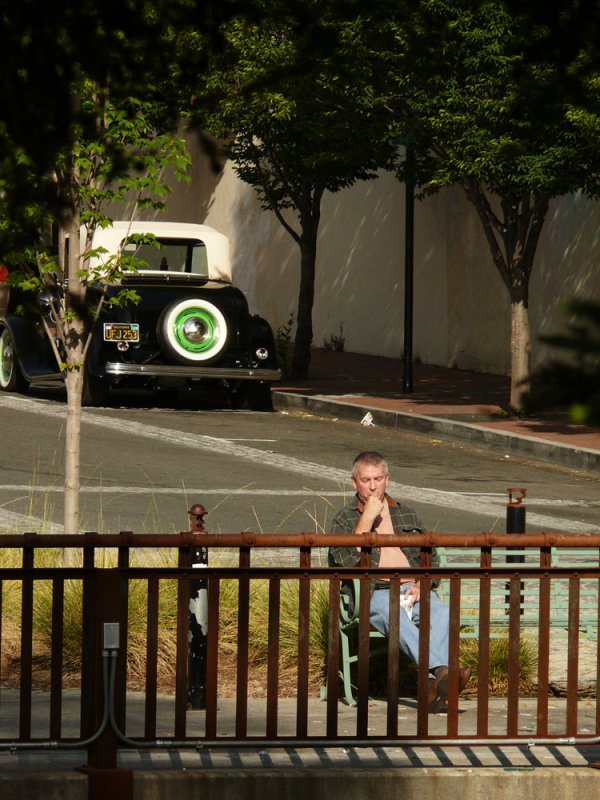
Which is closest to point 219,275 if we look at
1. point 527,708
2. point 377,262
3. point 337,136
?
point 337,136

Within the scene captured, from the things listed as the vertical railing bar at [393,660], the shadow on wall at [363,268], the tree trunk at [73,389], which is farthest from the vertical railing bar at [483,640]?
the shadow on wall at [363,268]

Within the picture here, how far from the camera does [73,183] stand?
8.89 metres

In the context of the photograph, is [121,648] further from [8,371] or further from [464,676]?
[8,371]

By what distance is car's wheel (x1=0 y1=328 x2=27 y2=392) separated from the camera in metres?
19.6

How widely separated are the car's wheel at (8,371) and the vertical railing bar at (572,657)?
14.3 meters

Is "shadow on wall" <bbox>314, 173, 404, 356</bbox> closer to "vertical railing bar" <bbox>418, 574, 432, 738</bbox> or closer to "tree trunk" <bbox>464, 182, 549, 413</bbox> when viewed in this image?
"tree trunk" <bbox>464, 182, 549, 413</bbox>

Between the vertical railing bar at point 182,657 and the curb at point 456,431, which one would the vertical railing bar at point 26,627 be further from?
the curb at point 456,431

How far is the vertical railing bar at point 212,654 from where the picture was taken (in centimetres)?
562

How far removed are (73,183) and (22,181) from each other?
4.83 m

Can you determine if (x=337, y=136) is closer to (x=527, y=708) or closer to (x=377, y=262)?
(x=377, y=262)

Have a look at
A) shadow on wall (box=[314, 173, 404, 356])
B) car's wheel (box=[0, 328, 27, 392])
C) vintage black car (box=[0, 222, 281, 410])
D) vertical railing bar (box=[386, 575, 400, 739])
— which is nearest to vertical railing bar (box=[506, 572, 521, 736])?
vertical railing bar (box=[386, 575, 400, 739])

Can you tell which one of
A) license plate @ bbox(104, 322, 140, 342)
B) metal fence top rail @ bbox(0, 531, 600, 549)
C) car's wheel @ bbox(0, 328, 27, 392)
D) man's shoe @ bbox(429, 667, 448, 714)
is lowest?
man's shoe @ bbox(429, 667, 448, 714)

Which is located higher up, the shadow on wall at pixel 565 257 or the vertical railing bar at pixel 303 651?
the shadow on wall at pixel 565 257

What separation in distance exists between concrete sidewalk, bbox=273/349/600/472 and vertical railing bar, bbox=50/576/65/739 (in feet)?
26.4
